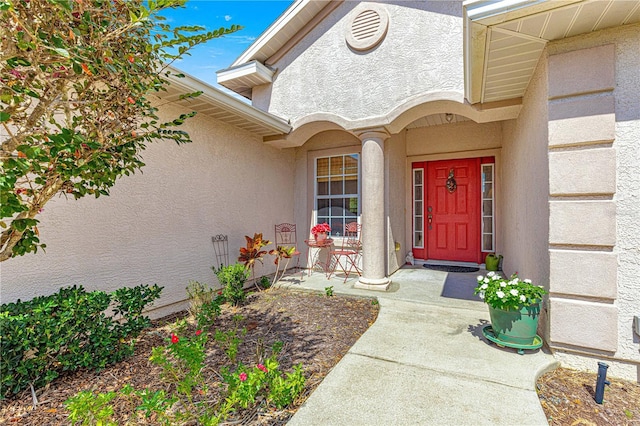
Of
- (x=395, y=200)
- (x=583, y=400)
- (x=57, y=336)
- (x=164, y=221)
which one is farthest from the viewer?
(x=395, y=200)

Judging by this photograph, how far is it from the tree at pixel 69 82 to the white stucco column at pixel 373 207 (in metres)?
3.24

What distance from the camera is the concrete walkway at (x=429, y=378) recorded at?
190 cm

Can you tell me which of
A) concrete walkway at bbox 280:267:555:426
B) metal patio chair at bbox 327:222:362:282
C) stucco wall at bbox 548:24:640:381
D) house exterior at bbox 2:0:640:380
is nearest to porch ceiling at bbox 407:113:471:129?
house exterior at bbox 2:0:640:380

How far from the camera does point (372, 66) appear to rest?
4730mm

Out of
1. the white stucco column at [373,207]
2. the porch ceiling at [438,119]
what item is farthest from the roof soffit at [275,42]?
the porch ceiling at [438,119]

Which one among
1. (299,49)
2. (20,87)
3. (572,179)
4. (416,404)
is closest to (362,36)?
(299,49)

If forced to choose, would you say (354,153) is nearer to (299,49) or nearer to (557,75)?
(299,49)

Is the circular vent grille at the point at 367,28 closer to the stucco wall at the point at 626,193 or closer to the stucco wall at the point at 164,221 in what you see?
the stucco wall at the point at 164,221

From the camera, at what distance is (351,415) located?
75.5 inches

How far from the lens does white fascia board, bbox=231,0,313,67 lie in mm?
5207

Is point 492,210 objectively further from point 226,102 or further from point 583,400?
point 226,102

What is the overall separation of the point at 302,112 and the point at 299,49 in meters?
1.29

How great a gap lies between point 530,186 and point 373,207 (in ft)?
6.92

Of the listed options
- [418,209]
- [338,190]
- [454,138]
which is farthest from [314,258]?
[454,138]
